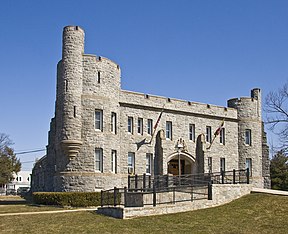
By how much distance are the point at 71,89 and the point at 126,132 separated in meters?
6.00

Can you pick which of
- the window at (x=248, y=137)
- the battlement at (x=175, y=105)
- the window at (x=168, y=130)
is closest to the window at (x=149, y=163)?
the window at (x=168, y=130)

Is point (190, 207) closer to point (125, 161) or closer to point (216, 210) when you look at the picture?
point (216, 210)

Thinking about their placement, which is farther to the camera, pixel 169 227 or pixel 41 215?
pixel 41 215

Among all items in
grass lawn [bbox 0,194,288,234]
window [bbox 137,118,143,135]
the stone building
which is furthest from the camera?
window [bbox 137,118,143,135]

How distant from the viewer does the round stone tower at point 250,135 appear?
4288 cm

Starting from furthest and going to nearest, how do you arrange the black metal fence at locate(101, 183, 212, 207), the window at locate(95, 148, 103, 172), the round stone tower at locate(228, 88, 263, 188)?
the round stone tower at locate(228, 88, 263, 188) < the window at locate(95, 148, 103, 172) < the black metal fence at locate(101, 183, 212, 207)

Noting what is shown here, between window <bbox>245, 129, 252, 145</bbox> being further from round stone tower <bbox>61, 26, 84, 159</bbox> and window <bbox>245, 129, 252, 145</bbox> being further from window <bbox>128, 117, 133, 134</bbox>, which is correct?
round stone tower <bbox>61, 26, 84, 159</bbox>

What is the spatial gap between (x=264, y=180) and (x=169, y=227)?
1065 inches

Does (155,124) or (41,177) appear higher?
(155,124)

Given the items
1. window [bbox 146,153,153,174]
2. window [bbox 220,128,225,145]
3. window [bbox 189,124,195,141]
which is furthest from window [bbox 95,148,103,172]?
window [bbox 220,128,225,145]

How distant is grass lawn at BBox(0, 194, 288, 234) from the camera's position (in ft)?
62.0

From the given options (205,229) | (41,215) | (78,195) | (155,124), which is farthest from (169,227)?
(155,124)

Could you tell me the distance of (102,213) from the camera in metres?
23.1

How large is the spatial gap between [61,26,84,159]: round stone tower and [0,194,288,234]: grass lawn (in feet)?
28.1
